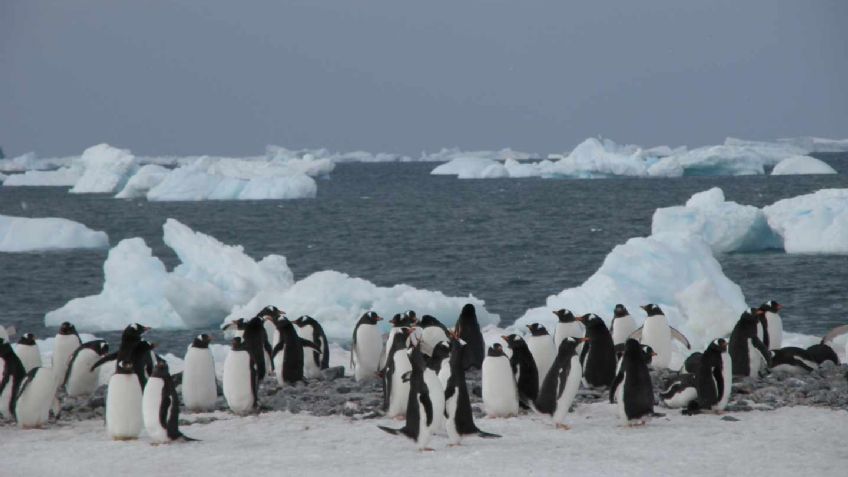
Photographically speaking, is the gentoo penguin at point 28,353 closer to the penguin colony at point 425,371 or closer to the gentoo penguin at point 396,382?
the penguin colony at point 425,371

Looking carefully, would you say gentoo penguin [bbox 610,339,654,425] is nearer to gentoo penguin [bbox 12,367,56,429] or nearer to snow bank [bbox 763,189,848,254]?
gentoo penguin [bbox 12,367,56,429]

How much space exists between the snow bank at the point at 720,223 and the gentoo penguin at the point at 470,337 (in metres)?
17.8

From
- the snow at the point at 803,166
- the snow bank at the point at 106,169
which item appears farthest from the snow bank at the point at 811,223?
the snow bank at the point at 106,169

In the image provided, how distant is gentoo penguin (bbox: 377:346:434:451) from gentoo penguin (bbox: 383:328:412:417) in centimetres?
69

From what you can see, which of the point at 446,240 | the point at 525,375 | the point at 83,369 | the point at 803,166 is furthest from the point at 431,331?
the point at 803,166

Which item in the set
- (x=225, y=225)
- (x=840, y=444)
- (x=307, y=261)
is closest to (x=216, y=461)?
(x=840, y=444)

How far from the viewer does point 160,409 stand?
7176mm

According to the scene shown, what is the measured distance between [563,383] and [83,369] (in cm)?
405

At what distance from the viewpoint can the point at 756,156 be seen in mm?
63156

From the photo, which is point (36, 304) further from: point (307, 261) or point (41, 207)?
point (41, 207)

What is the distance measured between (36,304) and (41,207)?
128 ft

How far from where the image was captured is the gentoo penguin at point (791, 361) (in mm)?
9422

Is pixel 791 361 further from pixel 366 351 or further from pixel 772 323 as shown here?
pixel 366 351

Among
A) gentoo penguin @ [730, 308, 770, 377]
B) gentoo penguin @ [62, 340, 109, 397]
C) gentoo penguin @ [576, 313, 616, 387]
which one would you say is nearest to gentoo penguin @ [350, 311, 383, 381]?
gentoo penguin @ [576, 313, 616, 387]
